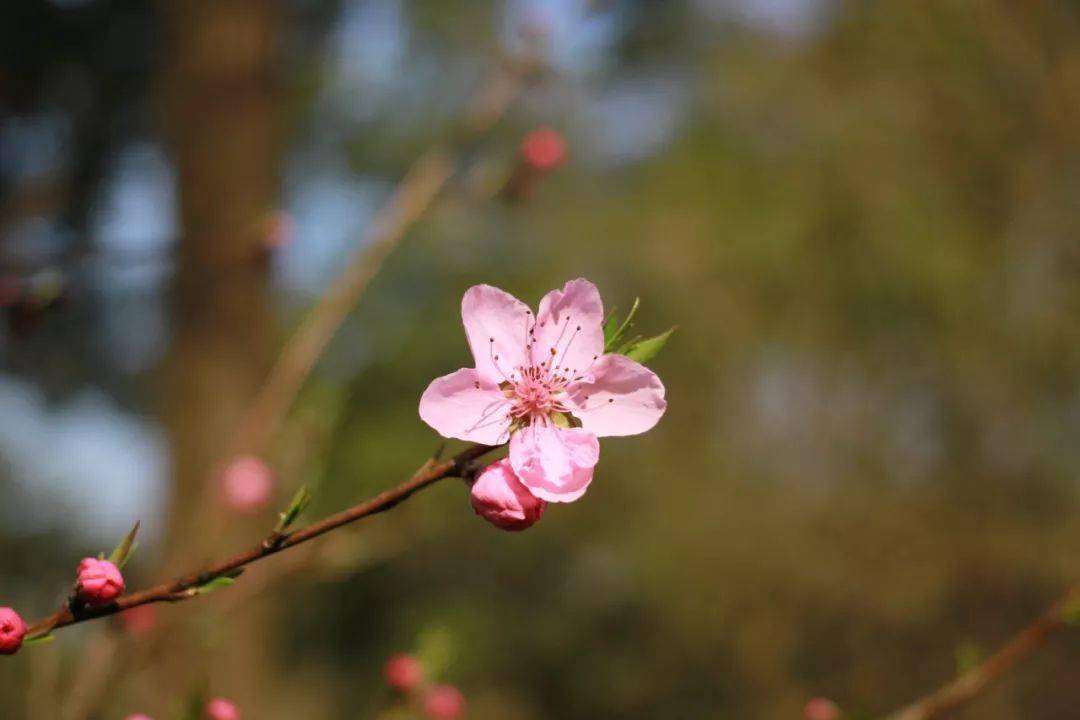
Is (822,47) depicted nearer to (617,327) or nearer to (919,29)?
(919,29)

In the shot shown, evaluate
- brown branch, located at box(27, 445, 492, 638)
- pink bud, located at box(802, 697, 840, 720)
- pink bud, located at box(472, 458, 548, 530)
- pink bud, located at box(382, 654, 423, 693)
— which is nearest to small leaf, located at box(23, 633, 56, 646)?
brown branch, located at box(27, 445, 492, 638)

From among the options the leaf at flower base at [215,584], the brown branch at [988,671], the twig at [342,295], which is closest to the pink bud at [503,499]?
the leaf at flower base at [215,584]

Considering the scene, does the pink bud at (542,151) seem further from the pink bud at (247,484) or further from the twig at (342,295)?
the pink bud at (247,484)

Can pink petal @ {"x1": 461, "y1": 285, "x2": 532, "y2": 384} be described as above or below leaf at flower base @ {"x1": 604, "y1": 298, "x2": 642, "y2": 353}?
above

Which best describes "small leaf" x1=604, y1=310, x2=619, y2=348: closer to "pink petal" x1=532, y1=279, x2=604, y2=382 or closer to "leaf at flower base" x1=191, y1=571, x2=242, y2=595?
"pink petal" x1=532, y1=279, x2=604, y2=382

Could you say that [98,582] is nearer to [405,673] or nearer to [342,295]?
[405,673]
